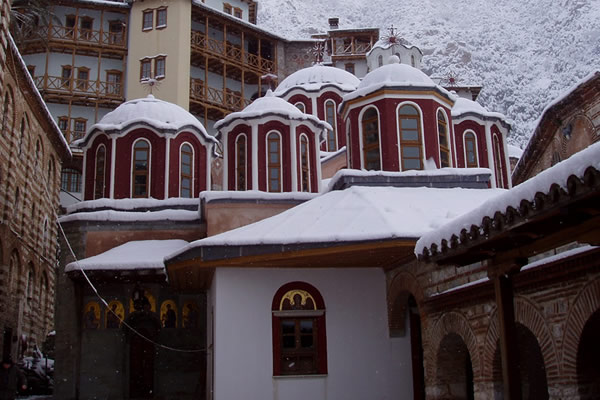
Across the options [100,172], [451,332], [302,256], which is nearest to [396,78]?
[302,256]

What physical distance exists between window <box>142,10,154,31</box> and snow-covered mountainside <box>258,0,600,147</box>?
29.1 metres

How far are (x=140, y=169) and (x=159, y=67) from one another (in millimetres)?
19534

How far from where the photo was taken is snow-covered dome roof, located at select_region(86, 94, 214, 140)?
20.2 metres

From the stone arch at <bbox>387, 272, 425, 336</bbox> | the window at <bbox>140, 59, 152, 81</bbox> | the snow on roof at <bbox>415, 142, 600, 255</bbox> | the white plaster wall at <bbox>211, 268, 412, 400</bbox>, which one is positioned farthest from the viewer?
the window at <bbox>140, 59, 152, 81</bbox>

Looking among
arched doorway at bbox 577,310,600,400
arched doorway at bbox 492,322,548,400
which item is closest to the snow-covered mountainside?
arched doorway at bbox 492,322,548,400

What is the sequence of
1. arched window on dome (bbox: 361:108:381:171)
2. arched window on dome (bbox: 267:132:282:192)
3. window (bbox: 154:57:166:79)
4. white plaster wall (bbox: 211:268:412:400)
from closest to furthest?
1. white plaster wall (bbox: 211:268:412:400)
2. arched window on dome (bbox: 361:108:381:171)
3. arched window on dome (bbox: 267:132:282:192)
4. window (bbox: 154:57:166:79)

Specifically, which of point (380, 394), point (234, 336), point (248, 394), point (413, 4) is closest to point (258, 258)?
point (234, 336)

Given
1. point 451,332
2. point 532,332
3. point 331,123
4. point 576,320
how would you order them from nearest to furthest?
point 576,320
point 532,332
point 451,332
point 331,123

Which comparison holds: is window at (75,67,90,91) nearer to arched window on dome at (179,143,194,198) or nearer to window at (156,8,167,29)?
window at (156,8,167,29)

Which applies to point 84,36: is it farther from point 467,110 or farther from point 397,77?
point 397,77

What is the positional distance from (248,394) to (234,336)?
41.0 inches

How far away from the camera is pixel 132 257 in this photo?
1723cm

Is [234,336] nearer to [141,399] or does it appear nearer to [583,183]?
[141,399]

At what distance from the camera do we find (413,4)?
84188mm
